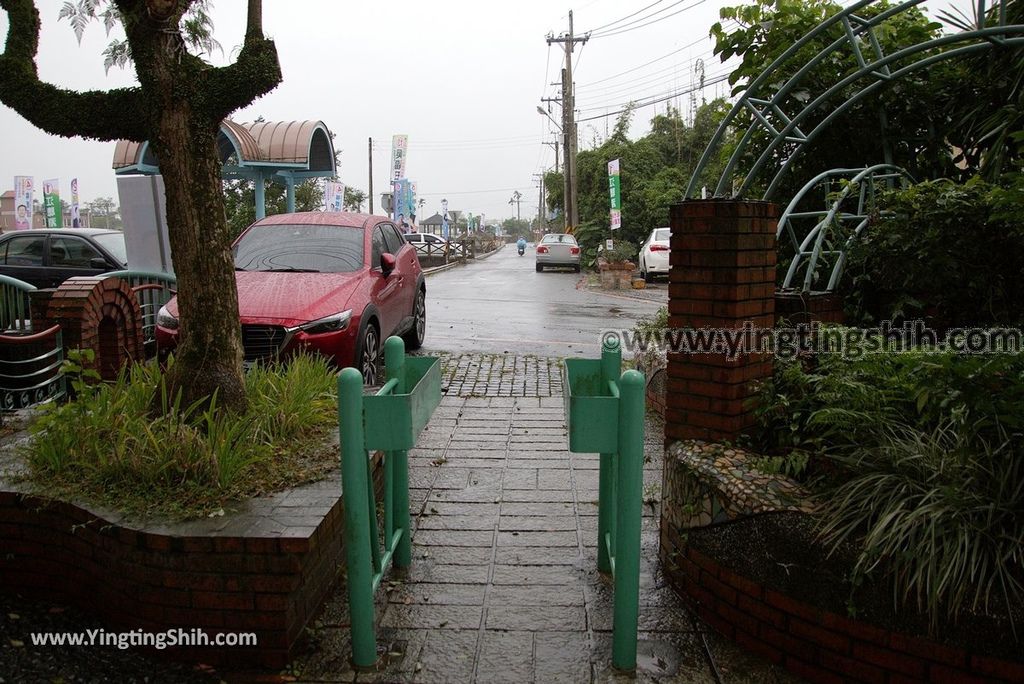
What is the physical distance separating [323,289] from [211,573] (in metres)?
4.55

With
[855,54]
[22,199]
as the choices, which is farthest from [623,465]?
[22,199]

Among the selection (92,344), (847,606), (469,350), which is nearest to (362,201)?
(469,350)

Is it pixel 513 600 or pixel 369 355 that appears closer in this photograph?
pixel 513 600

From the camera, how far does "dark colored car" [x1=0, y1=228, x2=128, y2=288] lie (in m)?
11.7

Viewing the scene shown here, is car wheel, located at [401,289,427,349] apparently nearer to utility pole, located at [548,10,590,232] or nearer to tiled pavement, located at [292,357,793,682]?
tiled pavement, located at [292,357,793,682]

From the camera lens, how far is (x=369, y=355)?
7.39 meters

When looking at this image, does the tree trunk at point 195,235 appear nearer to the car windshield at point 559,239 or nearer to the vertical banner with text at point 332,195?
the car windshield at point 559,239

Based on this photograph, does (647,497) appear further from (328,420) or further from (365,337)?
(365,337)

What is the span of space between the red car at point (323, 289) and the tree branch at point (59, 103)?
230 centimetres

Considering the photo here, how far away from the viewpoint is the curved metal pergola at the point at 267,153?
15781mm

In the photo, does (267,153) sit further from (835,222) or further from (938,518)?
(938,518)

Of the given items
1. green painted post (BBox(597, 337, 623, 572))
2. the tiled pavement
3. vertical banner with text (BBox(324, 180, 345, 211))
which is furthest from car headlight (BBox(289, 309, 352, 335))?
vertical banner with text (BBox(324, 180, 345, 211))

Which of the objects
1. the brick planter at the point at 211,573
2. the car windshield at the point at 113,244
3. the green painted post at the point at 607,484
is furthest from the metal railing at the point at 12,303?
the green painted post at the point at 607,484

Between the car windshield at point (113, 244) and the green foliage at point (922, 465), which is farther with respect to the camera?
the car windshield at point (113, 244)
